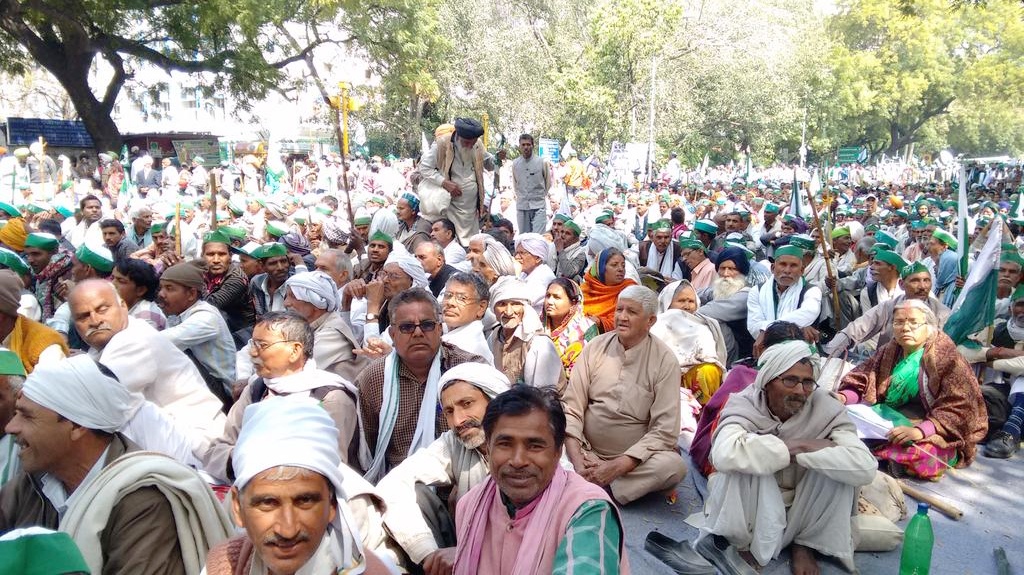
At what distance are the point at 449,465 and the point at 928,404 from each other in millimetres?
3306

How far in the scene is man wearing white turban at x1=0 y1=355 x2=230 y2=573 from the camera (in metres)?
2.14

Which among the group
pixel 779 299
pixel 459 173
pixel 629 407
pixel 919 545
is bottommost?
pixel 919 545

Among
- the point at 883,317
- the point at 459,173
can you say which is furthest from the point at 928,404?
the point at 459,173

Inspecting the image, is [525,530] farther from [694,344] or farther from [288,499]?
[694,344]

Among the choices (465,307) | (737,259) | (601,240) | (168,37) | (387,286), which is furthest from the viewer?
(168,37)

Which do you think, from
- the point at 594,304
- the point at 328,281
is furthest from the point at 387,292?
the point at 594,304

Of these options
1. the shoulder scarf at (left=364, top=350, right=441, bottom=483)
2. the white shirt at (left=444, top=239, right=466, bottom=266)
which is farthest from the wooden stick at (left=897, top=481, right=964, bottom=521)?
the white shirt at (left=444, top=239, right=466, bottom=266)

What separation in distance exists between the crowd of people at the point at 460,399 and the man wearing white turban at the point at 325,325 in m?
0.01

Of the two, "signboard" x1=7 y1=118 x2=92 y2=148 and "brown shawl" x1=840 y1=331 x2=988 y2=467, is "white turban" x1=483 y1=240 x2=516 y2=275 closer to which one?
"brown shawl" x1=840 y1=331 x2=988 y2=467

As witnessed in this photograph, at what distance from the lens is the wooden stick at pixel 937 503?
4.29 meters

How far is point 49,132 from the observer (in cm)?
2686

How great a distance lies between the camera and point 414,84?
25625 mm

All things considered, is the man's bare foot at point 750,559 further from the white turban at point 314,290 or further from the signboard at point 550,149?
the signboard at point 550,149

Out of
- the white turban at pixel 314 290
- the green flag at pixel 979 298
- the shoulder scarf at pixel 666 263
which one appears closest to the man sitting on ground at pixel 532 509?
the white turban at pixel 314 290
